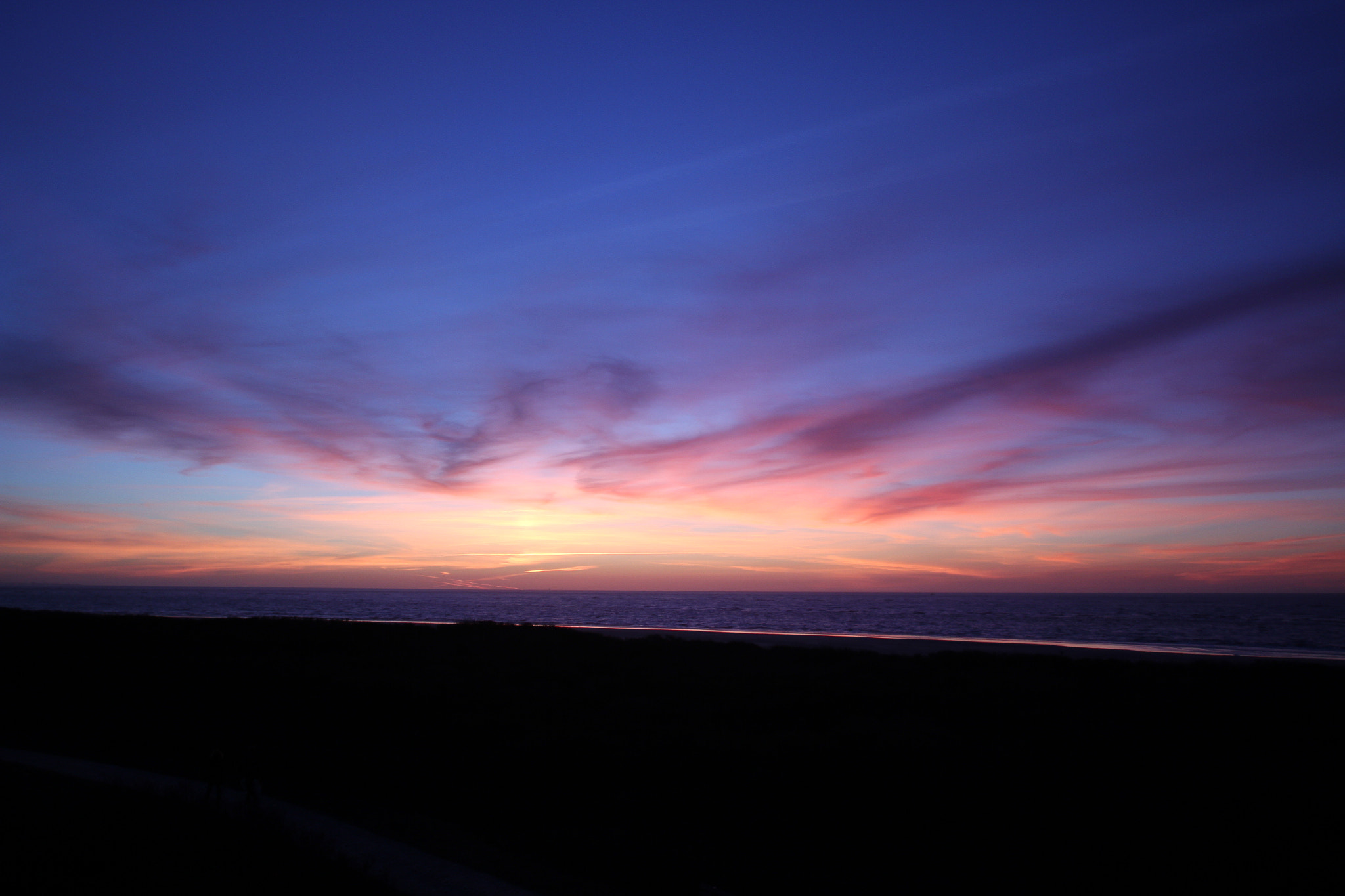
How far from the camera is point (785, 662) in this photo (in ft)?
86.0

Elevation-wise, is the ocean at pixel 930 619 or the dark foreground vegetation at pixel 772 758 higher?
the dark foreground vegetation at pixel 772 758

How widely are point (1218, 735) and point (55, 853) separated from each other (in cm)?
2150

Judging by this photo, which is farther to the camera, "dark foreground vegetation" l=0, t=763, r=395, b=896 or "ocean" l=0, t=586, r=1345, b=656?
"ocean" l=0, t=586, r=1345, b=656

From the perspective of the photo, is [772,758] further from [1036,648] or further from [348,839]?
[1036,648]

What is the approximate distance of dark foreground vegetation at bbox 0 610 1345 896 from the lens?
10164mm

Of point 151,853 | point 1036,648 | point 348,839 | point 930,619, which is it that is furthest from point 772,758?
point 930,619

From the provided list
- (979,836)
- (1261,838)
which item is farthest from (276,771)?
(1261,838)

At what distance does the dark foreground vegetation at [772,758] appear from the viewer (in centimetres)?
1016

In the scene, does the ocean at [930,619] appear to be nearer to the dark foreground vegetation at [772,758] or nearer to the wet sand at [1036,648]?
the wet sand at [1036,648]

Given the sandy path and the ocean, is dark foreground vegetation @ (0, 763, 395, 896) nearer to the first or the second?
the sandy path

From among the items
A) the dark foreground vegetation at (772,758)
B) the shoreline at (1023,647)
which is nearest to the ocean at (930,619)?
the shoreline at (1023,647)

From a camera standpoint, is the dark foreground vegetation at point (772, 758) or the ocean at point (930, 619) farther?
the ocean at point (930, 619)

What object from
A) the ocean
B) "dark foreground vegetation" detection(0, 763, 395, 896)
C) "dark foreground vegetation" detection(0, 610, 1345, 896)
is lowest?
the ocean

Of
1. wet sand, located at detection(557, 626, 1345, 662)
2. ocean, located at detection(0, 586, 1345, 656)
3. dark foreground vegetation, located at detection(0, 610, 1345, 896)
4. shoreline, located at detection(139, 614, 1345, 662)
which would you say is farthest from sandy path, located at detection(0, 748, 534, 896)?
ocean, located at detection(0, 586, 1345, 656)
